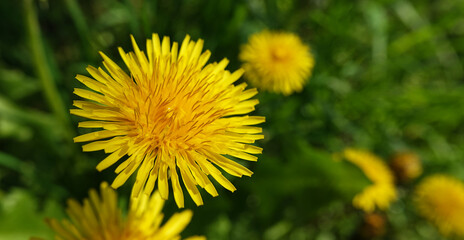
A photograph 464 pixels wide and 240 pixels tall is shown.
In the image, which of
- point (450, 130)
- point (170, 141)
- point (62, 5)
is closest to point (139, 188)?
point (170, 141)

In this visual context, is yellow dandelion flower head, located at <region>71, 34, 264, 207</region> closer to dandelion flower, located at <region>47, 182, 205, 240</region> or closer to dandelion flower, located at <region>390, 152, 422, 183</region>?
dandelion flower, located at <region>47, 182, 205, 240</region>

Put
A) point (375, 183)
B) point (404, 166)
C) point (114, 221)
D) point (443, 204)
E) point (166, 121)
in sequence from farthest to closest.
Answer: point (443, 204)
point (404, 166)
point (375, 183)
point (114, 221)
point (166, 121)

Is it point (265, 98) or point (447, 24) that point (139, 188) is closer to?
point (265, 98)

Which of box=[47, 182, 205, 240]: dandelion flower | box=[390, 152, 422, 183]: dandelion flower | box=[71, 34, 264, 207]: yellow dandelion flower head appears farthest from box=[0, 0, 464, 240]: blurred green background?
box=[71, 34, 264, 207]: yellow dandelion flower head

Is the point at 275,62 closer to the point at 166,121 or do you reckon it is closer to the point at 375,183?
the point at 375,183

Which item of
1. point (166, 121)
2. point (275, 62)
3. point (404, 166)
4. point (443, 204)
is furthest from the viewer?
point (443, 204)

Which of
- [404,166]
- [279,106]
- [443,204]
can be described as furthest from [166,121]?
[443,204]
